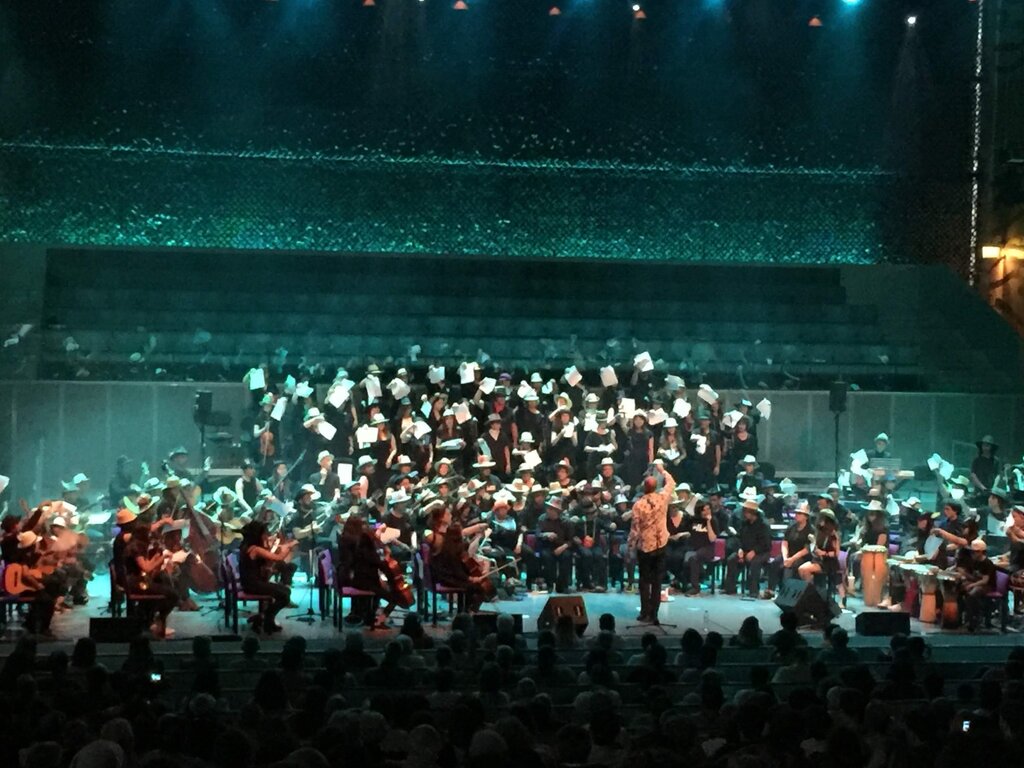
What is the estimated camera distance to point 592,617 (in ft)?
54.9

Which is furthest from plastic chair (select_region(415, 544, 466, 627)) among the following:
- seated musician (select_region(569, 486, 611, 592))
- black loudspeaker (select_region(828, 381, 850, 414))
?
black loudspeaker (select_region(828, 381, 850, 414))

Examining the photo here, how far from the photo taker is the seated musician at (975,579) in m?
16.1

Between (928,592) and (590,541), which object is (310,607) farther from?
(928,592)

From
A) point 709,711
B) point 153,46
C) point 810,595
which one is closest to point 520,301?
point 153,46

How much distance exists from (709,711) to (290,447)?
39.5 feet

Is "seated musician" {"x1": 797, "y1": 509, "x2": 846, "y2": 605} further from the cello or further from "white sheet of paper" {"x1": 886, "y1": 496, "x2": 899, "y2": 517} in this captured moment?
the cello

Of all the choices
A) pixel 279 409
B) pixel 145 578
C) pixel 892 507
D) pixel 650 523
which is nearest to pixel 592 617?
pixel 650 523

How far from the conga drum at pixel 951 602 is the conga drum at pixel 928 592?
241 mm

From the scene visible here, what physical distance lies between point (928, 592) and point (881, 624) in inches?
Answer: 82.6

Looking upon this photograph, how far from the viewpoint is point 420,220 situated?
27.3 metres

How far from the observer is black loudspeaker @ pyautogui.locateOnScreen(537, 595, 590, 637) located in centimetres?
1451

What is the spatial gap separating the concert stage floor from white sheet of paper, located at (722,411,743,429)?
3.69 metres

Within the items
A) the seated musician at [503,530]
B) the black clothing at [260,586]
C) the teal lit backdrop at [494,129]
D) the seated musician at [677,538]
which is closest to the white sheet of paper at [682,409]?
the seated musician at [677,538]

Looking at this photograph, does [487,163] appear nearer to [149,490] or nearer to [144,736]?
[149,490]
